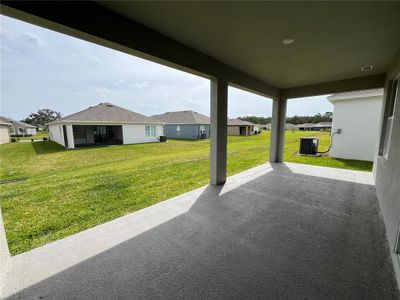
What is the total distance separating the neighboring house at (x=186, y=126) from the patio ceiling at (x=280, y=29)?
60.6 feet

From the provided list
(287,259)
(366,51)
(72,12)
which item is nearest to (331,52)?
(366,51)

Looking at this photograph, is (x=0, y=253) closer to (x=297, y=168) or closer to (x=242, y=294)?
(x=242, y=294)

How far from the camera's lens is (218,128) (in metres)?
4.36

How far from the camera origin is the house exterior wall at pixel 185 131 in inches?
893

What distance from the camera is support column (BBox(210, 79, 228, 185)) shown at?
426 cm

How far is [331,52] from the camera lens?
3510mm

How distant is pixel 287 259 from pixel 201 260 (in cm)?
96

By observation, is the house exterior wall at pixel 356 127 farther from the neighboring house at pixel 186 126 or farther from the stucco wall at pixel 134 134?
the neighboring house at pixel 186 126

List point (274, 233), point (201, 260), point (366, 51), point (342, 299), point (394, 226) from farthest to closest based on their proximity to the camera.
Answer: point (366, 51), point (274, 233), point (394, 226), point (201, 260), point (342, 299)

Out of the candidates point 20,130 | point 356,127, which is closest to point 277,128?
point 356,127

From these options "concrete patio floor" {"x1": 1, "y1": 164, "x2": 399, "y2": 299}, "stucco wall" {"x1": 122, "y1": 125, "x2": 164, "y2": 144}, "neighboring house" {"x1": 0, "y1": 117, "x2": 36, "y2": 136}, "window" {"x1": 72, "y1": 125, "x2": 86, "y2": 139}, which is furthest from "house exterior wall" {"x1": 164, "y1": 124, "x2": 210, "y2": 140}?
"neighboring house" {"x1": 0, "y1": 117, "x2": 36, "y2": 136}

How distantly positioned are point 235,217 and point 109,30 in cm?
326

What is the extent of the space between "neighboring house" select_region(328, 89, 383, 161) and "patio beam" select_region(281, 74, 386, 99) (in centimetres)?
292

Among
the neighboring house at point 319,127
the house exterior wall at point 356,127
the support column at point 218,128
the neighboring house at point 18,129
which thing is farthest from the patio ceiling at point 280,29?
the neighboring house at point 319,127
